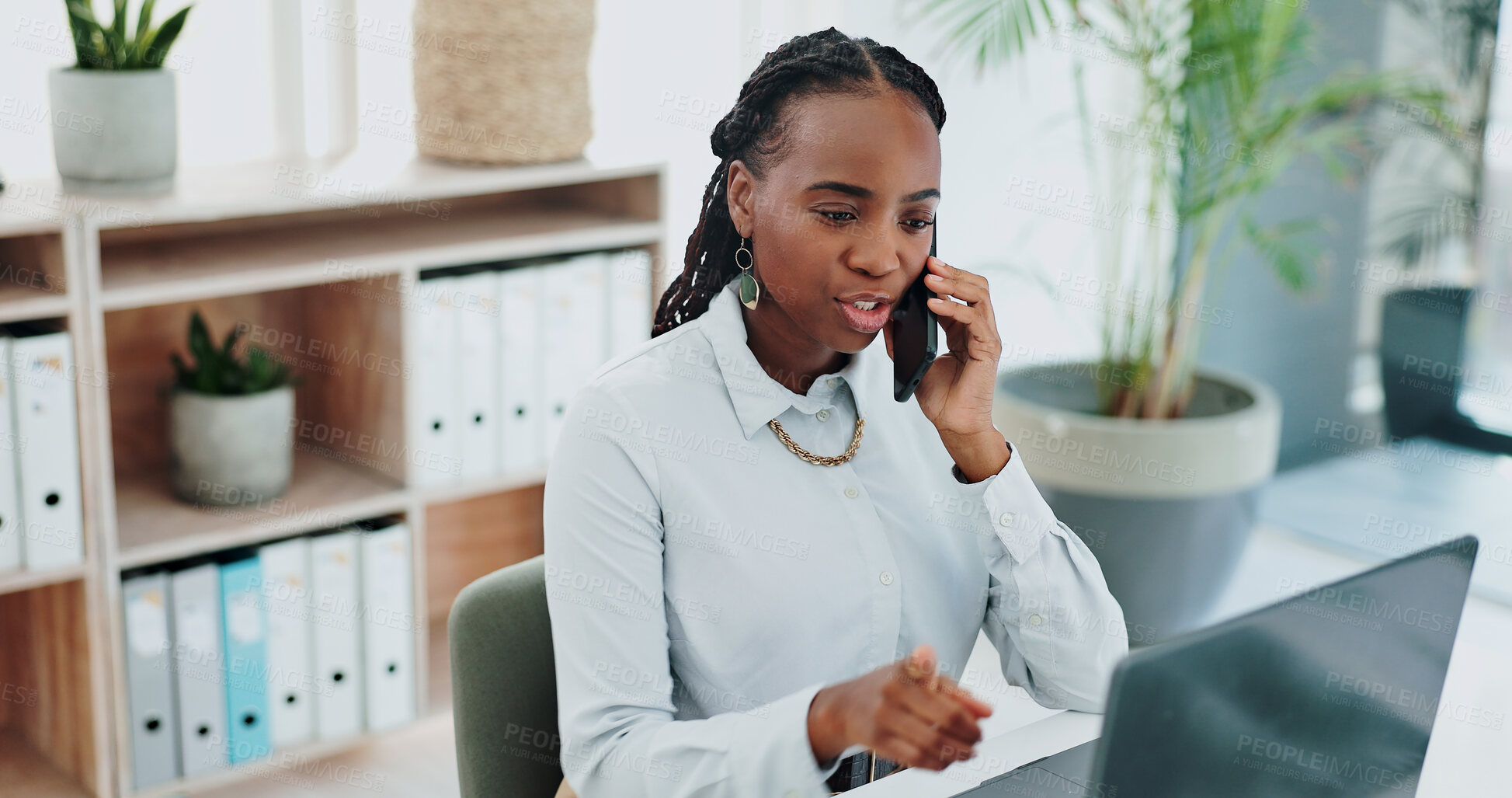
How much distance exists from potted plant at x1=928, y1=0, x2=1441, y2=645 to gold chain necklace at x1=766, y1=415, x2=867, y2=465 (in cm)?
156

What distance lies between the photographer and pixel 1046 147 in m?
3.53

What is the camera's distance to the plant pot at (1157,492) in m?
2.89

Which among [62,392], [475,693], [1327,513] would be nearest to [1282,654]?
[475,693]

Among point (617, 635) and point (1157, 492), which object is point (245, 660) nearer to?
point (617, 635)

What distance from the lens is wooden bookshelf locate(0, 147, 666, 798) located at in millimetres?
2082

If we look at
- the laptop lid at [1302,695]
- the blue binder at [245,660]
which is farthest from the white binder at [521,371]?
the laptop lid at [1302,695]

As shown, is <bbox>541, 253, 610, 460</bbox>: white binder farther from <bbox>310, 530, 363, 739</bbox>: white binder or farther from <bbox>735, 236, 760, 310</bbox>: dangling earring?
<bbox>735, 236, 760, 310</bbox>: dangling earring

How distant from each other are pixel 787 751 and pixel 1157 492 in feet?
6.43

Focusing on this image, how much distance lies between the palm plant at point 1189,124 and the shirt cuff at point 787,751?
204 centimetres

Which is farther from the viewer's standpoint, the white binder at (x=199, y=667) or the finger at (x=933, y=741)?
the white binder at (x=199, y=667)

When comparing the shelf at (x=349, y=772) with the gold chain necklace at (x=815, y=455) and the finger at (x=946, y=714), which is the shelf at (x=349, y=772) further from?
the finger at (x=946, y=714)

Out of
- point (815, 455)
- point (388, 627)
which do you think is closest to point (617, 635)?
point (815, 455)

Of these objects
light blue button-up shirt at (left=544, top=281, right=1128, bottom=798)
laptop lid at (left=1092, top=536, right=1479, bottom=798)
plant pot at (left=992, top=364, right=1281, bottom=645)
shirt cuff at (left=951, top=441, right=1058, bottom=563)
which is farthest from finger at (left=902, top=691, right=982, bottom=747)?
plant pot at (left=992, top=364, right=1281, bottom=645)

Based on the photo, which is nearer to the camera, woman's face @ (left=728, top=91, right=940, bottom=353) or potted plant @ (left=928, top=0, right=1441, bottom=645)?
woman's face @ (left=728, top=91, right=940, bottom=353)
